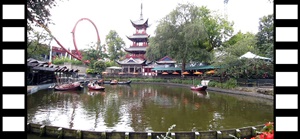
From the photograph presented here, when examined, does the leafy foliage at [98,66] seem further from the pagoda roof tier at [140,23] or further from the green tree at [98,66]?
the pagoda roof tier at [140,23]

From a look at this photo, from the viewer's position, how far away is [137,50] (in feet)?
138

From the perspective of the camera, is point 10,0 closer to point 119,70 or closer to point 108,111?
point 108,111

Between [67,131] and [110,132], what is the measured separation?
1.35 metres

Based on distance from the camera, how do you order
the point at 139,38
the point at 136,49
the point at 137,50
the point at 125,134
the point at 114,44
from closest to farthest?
1. the point at 125,134
2. the point at 137,50
3. the point at 136,49
4. the point at 139,38
5. the point at 114,44

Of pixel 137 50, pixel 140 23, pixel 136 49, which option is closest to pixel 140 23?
pixel 140 23

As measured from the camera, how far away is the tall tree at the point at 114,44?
46594 mm

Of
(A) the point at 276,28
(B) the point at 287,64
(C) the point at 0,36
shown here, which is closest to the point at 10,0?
(C) the point at 0,36

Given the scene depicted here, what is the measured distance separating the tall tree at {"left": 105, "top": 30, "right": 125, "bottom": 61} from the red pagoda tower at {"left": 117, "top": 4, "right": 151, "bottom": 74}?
4282 millimetres

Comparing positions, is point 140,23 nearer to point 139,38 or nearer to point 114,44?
point 139,38

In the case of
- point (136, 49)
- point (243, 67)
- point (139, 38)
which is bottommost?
point (243, 67)

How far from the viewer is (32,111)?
10.7 meters

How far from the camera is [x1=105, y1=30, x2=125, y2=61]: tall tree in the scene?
153 feet

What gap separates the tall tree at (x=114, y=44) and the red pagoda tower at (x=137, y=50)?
4.28m

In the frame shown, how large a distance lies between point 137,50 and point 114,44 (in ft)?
24.1
